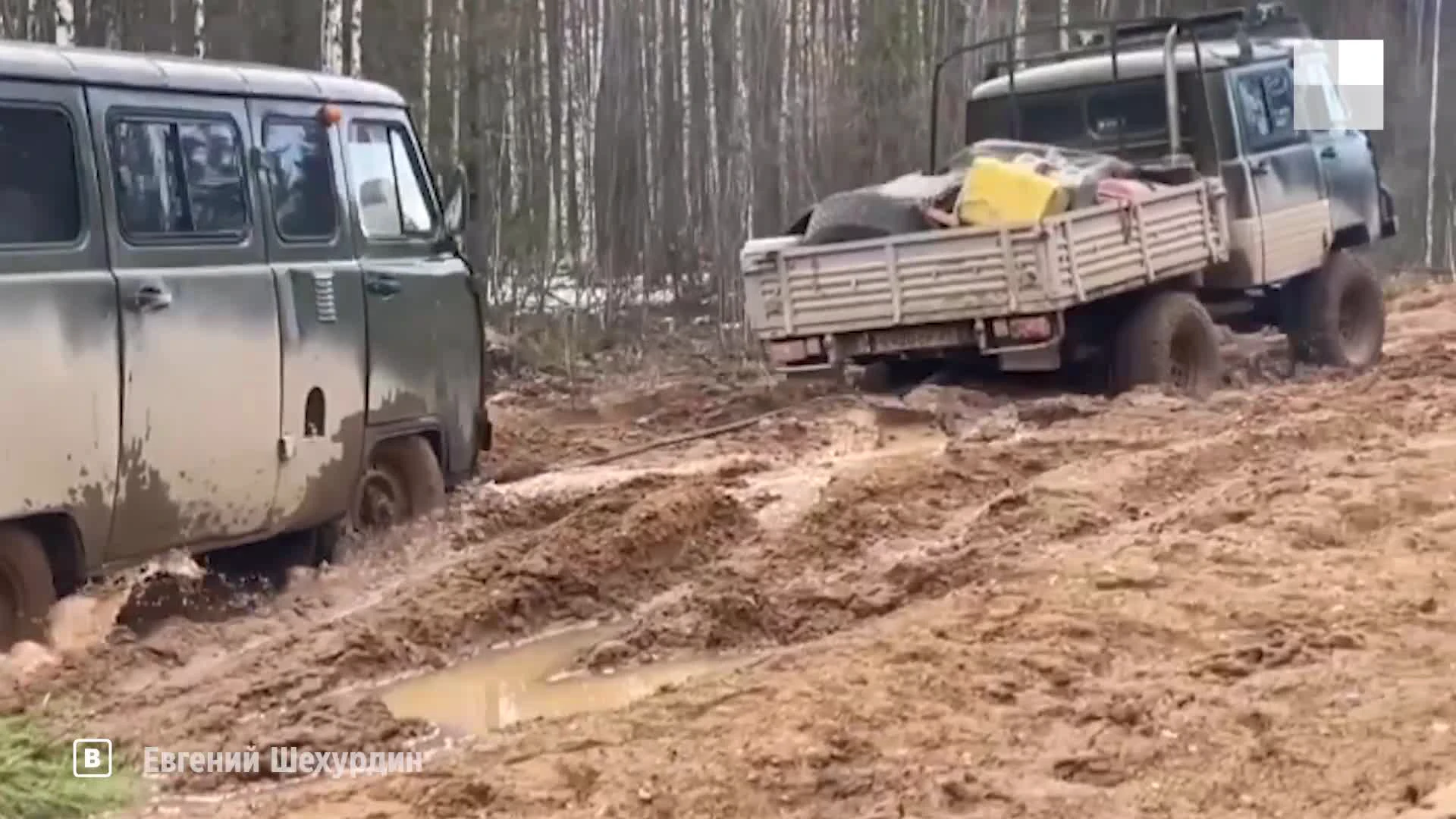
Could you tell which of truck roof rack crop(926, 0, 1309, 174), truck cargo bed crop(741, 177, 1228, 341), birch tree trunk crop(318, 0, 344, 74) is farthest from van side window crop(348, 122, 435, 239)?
birch tree trunk crop(318, 0, 344, 74)

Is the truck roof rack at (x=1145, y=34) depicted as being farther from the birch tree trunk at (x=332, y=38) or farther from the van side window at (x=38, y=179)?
the van side window at (x=38, y=179)

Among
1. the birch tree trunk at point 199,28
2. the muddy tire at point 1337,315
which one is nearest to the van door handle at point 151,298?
the muddy tire at point 1337,315

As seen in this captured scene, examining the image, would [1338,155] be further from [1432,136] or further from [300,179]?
[1432,136]

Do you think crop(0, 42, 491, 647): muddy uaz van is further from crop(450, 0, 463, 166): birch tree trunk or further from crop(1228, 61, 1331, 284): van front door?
crop(450, 0, 463, 166): birch tree trunk

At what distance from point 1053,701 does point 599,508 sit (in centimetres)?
356

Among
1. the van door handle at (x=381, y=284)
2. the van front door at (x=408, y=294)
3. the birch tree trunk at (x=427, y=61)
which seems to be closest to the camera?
the van door handle at (x=381, y=284)

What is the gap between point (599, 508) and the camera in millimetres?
9266

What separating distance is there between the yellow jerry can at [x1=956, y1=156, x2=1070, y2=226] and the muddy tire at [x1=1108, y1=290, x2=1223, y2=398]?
1051 mm

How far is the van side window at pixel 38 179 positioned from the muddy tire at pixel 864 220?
21.7 ft

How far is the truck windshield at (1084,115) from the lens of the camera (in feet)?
46.8

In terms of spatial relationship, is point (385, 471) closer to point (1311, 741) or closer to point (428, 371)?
point (428, 371)

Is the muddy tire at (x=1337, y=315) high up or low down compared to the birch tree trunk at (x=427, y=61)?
down

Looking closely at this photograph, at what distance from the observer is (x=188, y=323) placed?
7.41m

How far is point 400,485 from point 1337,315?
8.16 metres
